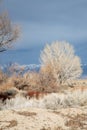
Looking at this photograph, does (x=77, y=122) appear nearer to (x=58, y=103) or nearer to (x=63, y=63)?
(x=58, y=103)

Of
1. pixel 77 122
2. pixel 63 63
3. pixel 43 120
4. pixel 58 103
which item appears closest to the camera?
pixel 43 120

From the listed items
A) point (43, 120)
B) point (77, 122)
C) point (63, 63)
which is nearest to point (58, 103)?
point (77, 122)

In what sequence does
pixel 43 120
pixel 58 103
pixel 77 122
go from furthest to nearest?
pixel 58 103
pixel 77 122
pixel 43 120

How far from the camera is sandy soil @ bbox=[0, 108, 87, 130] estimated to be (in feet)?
34.5

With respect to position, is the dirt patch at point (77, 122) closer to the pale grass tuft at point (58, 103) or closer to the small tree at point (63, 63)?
the pale grass tuft at point (58, 103)

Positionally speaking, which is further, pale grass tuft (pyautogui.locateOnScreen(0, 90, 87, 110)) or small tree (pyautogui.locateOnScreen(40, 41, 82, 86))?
small tree (pyautogui.locateOnScreen(40, 41, 82, 86))

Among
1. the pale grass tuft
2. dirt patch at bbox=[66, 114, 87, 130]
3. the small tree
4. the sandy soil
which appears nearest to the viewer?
the sandy soil

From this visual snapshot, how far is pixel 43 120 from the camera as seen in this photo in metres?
11.1

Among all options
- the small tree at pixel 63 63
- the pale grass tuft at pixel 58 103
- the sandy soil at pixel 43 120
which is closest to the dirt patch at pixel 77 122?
the sandy soil at pixel 43 120

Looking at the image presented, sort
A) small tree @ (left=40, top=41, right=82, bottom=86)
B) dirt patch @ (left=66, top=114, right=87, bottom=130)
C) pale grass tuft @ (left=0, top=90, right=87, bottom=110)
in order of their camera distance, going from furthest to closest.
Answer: small tree @ (left=40, top=41, right=82, bottom=86)
pale grass tuft @ (left=0, top=90, right=87, bottom=110)
dirt patch @ (left=66, top=114, right=87, bottom=130)

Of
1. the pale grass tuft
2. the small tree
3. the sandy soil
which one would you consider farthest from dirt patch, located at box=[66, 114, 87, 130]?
the small tree

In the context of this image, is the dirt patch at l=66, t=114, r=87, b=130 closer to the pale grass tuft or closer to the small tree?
the pale grass tuft

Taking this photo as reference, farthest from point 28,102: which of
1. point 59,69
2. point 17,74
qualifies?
point 59,69

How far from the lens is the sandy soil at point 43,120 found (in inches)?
414
